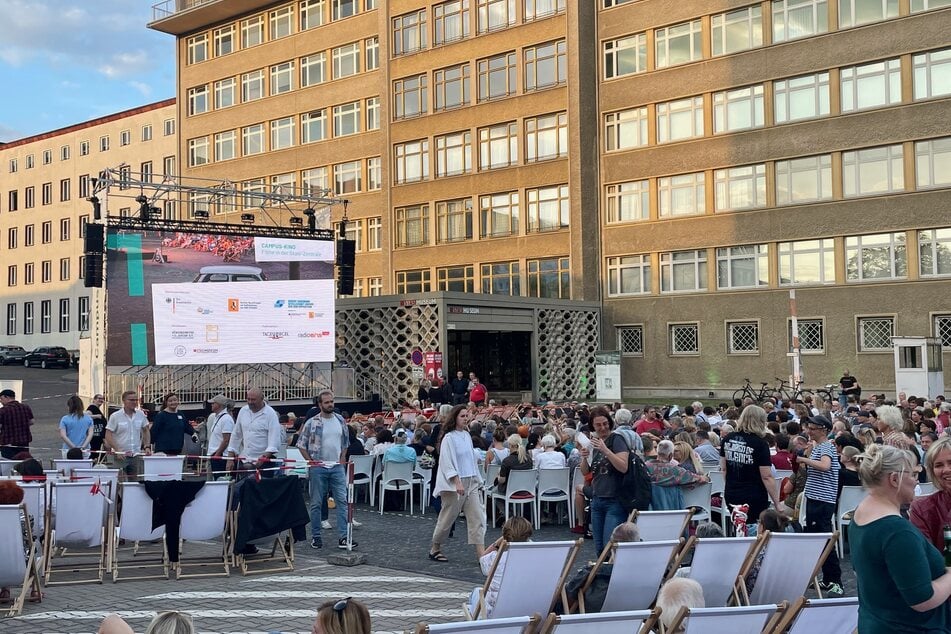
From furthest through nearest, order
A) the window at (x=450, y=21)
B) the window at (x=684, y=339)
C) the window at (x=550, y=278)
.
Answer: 1. the window at (x=450, y=21)
2. the window at (x=550, y=278)
3. the window at (x=684, y=339)

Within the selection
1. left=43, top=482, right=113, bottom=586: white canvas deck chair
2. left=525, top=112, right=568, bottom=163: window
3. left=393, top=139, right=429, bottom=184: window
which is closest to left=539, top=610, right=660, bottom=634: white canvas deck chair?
left=43, top=482, right=113, bottom=586: white canvas deck chair

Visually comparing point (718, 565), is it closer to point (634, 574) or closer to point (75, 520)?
point (634, 574)

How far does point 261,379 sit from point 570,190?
16555 mm

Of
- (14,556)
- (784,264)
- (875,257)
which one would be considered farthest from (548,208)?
(14,556)

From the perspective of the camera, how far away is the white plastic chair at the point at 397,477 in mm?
15359

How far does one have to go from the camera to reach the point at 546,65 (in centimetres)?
4350

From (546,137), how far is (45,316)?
4499 cm

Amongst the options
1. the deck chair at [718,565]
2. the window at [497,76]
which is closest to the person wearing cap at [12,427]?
the deck chair at [718,565]

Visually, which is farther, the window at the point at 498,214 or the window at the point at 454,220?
the window at the point at 454,220

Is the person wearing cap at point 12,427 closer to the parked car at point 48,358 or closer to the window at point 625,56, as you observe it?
the window at point 625,56

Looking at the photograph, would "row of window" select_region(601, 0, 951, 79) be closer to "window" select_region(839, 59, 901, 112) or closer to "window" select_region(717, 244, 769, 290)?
"window" select_region(839, 59, 901, 112)

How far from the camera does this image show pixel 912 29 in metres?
34.8

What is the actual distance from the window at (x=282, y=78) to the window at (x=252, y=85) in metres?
0.82

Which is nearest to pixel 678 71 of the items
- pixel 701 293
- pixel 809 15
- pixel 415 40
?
pixel 809 15
